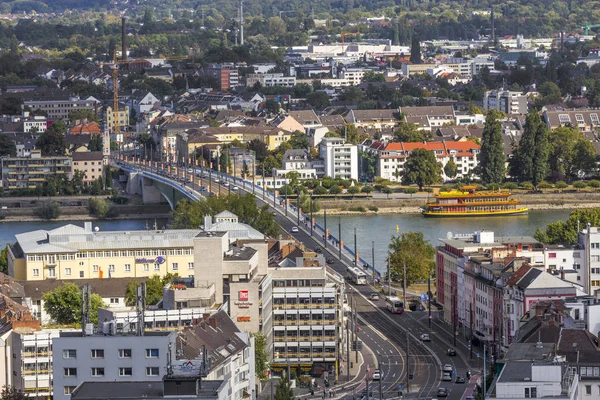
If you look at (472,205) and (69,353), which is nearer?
(69,353)

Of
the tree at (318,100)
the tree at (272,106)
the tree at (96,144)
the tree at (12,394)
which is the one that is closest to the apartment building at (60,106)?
the tree at (272,106)

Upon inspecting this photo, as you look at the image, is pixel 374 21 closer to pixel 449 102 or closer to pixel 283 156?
pixel 449 102

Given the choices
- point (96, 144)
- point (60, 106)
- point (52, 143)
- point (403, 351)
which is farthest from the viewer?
point (60, 106)

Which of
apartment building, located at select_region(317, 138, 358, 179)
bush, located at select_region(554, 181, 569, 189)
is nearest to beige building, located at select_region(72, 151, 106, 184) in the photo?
apartment building, located at select_region(317, 138, 358, 179)

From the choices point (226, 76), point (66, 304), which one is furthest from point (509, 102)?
point (66, 304)

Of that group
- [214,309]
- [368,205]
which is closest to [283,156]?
[368,205]

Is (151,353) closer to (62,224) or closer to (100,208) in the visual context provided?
(62,224)
